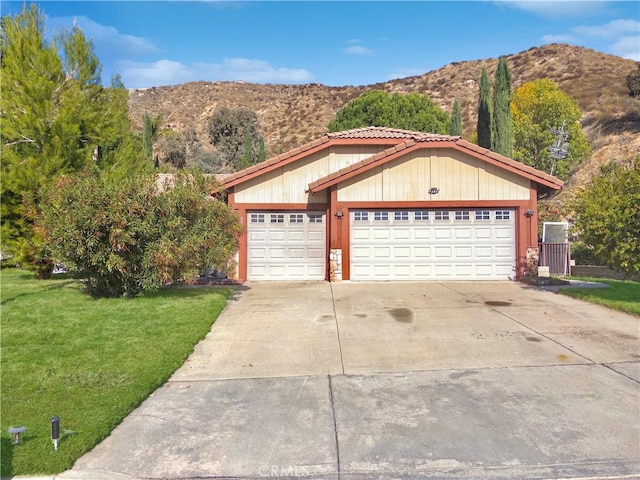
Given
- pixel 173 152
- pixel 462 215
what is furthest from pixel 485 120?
pixel 173 152

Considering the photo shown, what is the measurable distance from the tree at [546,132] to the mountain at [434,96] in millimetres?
4576

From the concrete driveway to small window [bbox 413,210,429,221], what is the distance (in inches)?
224

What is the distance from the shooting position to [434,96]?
208ft

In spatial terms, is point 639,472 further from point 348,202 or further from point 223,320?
point 348,202

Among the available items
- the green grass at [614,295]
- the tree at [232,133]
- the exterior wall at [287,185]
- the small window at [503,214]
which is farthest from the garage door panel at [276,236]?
the tree at [232,133]

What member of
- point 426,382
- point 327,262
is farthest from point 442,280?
point 426,382

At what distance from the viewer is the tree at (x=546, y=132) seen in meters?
33.1

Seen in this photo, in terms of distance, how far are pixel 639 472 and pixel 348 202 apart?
11.2 meters

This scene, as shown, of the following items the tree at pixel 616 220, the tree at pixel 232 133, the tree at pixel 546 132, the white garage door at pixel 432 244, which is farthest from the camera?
the tree at pixel 232 133

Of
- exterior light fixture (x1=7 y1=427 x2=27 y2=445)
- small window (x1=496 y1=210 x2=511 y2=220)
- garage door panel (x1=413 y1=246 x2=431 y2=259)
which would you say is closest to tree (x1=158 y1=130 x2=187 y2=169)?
garage door panel (x1=413 y1=246 x2=431 y2=259)

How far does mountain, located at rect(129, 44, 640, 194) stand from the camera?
43281 mm

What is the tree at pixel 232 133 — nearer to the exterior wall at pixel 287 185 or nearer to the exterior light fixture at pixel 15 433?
the exterior wall at pixel 287 185

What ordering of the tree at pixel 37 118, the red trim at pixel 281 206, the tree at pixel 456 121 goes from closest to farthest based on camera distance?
the tree at pixel 37 118, the red trim at pixel 281 206, the tree at pixel 456 121

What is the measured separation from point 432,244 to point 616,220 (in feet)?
18.7
